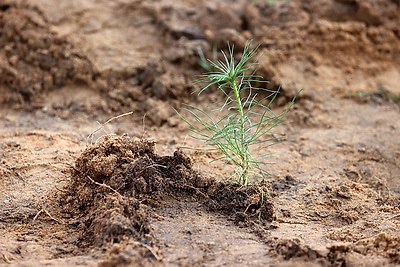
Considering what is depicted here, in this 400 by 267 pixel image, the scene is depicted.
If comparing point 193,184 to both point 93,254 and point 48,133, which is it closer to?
point 93,254

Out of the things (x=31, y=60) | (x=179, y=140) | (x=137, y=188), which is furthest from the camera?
(x=31, y=60)

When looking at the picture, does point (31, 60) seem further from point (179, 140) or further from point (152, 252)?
point (152, 252)

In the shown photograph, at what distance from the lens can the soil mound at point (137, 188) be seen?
111 inches

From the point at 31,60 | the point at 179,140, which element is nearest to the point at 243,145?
the point at 179,140

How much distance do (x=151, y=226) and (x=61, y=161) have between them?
108 centimetres

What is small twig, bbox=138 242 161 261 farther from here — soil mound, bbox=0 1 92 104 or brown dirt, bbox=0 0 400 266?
soil mound, bbox=0 1 92 104

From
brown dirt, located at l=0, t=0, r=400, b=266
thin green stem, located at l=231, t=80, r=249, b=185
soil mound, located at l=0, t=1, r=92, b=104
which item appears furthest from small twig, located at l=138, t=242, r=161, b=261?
soil mound, located at l=0, t=1, r=92, b=104

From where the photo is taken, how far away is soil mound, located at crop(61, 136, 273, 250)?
2.83 meters

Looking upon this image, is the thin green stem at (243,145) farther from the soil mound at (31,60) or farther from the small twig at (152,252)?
the soil mound at (31,60)

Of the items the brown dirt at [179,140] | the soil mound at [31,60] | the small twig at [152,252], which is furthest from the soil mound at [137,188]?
the soil mound at [31,60]

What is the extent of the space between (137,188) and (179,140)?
52.2 inches

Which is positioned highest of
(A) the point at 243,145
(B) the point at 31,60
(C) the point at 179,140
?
(A) the point at 243,145

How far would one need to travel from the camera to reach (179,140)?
4.21 m

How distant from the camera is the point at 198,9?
543cm
